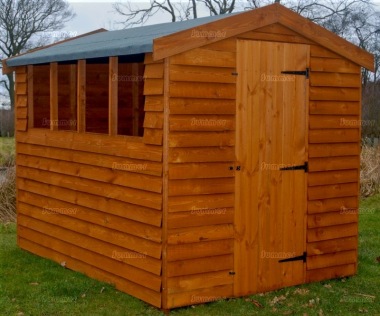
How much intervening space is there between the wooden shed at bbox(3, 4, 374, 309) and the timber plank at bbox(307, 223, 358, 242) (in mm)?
21

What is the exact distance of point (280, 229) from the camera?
701 cm

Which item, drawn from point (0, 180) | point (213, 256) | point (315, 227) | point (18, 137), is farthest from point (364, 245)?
point (0, 180)

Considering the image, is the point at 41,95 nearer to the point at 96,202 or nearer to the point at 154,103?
the point at 96,202

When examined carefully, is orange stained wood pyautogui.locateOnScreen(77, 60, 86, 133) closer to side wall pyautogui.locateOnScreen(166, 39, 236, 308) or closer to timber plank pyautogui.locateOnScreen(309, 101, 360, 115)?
side wall pyautogui.locateOnScreen(166, 39, 236, 308)

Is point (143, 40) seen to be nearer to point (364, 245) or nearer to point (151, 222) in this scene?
point (151, 222)

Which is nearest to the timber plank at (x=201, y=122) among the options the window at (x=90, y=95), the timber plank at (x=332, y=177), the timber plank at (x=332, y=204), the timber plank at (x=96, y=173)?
the timber plank at (x=96, y=173)

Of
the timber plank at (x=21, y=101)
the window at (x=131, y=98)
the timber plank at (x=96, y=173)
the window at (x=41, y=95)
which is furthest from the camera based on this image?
the window at (x=131, y=98)

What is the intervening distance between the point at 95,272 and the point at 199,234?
163 centimetres

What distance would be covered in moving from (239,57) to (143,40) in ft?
3.12

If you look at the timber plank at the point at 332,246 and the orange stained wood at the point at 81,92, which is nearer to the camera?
the timber plank at the point at 332,246

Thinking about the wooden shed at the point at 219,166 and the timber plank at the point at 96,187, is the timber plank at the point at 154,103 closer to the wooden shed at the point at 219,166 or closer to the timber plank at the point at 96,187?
the wooden shed at the point at 219,166

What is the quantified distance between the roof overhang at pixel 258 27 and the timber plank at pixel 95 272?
230cm

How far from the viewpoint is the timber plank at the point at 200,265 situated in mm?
6305

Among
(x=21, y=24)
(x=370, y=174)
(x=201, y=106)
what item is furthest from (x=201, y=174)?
(x=21, y=24)
